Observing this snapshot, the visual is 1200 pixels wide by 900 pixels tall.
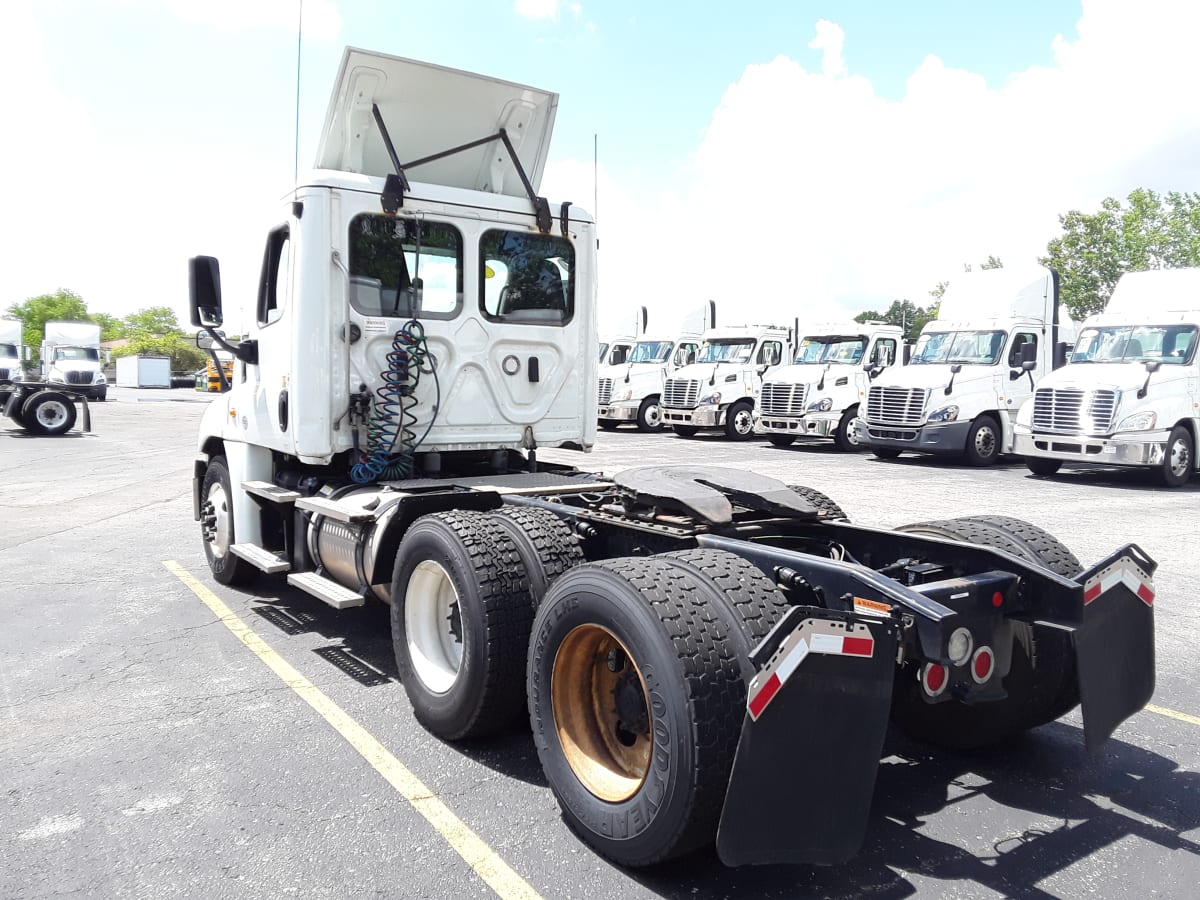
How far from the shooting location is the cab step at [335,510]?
4.77 m

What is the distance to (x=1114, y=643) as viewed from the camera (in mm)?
3131

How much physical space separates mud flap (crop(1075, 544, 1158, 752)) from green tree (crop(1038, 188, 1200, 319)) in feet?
171

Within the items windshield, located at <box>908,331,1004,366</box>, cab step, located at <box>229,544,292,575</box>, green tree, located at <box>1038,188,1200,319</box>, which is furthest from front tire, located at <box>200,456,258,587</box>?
green tree, located at <box>1038,188,1200,319</box>

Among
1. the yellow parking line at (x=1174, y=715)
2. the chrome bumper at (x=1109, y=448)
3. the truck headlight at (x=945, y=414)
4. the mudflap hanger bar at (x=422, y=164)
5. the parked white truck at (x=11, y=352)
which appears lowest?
the yellow parking line at (x=1174, y=715)

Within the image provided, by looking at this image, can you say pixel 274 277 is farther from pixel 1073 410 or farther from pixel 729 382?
pixel 729 382

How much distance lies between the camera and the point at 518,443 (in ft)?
19.9

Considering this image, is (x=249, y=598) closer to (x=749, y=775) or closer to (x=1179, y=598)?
(x=749, y=775)

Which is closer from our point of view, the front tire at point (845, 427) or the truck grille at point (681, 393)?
the front tire at point (845, 427)

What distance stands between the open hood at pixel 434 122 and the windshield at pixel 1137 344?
40.8ft

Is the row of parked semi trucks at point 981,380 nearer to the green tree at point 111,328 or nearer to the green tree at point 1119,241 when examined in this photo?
the green tree at point 1119,241

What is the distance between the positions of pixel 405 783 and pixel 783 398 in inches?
700

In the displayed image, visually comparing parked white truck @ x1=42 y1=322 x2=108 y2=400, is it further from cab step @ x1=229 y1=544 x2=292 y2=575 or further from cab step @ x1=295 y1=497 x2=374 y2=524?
cab step @ x1=295 y1=497 x2=374 y2=524

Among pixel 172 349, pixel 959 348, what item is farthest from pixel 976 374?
pixel 172 349

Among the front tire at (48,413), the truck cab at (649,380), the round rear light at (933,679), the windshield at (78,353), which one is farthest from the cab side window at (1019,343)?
the windshield at (78,353)
